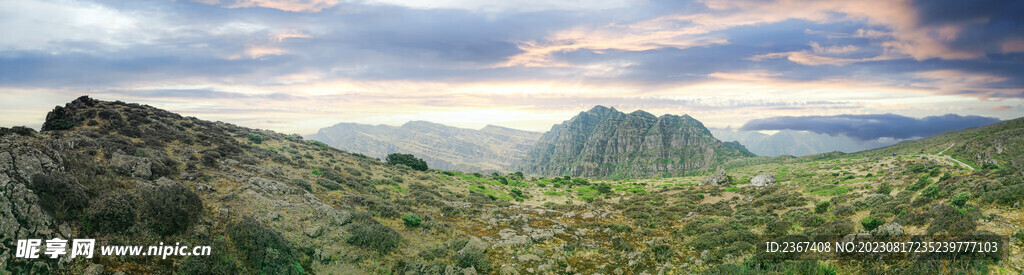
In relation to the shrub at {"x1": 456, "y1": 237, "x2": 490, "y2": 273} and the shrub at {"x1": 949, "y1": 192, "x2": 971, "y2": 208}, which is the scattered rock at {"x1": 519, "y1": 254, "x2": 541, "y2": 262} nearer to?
the shrub at {"x1": 456, "y1": 237, "x2": 490, "y2": 273}

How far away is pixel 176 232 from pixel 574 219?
2511 centimetres

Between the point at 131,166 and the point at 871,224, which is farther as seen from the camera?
the point at 131,166

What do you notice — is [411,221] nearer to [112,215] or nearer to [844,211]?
[112,215]

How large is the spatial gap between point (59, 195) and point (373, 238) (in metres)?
11.4

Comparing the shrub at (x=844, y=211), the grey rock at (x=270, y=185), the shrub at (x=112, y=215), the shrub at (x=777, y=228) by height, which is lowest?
the shrub at (x=777, y=228)

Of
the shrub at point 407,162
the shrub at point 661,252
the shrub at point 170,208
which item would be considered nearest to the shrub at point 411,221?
the shrub at point 170,208

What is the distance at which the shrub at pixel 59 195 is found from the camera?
40.2ft

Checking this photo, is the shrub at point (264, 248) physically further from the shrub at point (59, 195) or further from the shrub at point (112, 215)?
the shrub at point (59, 195)

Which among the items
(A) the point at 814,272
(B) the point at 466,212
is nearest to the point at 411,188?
(B) the point at 466,212

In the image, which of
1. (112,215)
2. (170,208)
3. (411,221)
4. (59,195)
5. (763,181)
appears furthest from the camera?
(763,181)

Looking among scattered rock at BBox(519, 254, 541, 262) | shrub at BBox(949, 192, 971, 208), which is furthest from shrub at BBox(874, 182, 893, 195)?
scattered rock at BBox(519, 254, 541, 262)

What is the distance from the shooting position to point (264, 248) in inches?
579

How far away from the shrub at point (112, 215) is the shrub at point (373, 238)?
8.09 meters

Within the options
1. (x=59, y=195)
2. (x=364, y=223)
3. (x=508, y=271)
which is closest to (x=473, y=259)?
(x=508, y=271)
